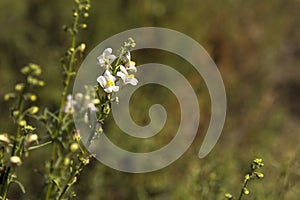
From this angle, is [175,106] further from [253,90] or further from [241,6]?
[241,6]

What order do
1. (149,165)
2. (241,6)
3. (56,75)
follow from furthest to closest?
(241,6), (56,75), (149,165)

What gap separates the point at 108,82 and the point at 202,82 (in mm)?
3557

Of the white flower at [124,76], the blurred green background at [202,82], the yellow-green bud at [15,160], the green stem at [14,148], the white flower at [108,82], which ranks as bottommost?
the yellow-green bud at [15,160]

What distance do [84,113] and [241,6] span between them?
5113mm

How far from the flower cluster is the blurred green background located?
3.97ft

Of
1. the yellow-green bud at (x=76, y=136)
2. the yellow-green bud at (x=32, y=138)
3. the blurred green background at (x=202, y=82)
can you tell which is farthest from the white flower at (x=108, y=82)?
the blurred green background at (x=202, y=82)

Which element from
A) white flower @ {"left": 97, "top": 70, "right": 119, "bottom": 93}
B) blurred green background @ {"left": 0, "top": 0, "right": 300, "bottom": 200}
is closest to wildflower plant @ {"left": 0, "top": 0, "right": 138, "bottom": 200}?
white flower @ {"left": 97, "top": 70, "right": 119, "bottom": 93}

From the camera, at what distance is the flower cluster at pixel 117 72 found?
5.89ft

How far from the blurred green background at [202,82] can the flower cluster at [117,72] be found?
121cm

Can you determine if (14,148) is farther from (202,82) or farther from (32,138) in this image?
(202,82)

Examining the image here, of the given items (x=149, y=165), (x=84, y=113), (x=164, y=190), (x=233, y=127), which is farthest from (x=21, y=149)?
(x=233, y=127)

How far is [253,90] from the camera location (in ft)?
20.4

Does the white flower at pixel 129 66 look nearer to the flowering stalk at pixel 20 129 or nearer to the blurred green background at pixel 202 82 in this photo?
the flowering stalk at pixel 20 129

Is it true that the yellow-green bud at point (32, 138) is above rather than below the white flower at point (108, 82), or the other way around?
below
